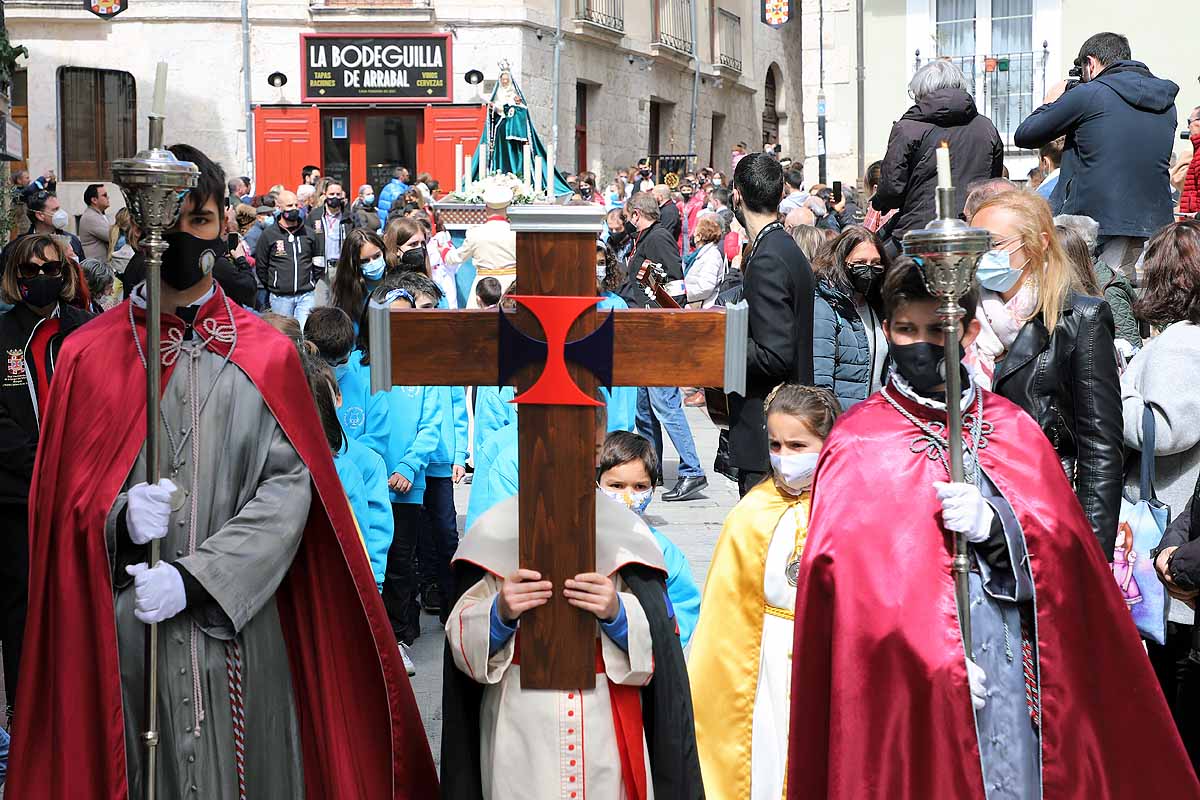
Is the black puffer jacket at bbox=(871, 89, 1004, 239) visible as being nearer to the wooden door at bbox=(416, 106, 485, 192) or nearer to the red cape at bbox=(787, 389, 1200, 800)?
the red cape at bbox=(787, 389, 1200, 800)

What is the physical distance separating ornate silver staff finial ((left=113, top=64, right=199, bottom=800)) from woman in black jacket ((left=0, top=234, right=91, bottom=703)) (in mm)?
2079

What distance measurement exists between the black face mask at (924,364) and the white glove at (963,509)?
0.99 ft

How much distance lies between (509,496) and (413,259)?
20.1ft

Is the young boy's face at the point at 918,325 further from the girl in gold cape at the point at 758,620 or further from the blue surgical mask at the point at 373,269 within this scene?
the blue surgical mask at the point at 373,269

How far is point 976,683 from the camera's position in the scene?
11.1 ft

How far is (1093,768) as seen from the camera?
3.49 metres

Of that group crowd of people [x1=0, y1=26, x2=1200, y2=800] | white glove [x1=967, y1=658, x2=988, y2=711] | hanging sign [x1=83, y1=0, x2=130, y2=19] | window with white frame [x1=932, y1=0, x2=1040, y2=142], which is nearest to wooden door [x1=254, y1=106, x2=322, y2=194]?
hanging sign [x1=83, y1=0, x2=130, y2=19]

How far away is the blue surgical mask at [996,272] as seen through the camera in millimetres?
4148

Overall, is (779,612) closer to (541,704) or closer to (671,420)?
(541,704)

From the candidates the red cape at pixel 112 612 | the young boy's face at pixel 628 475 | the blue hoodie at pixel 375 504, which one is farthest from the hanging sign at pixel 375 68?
the red cape at pixel 112 612

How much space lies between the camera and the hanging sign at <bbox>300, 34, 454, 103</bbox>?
28250 millimetres

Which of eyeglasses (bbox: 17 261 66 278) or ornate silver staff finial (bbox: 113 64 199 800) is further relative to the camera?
eyeglasses (bbox: 17 261 66 278)

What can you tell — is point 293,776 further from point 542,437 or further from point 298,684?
point 542,437

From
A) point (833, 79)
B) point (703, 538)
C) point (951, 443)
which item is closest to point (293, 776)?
point (951, 443)
